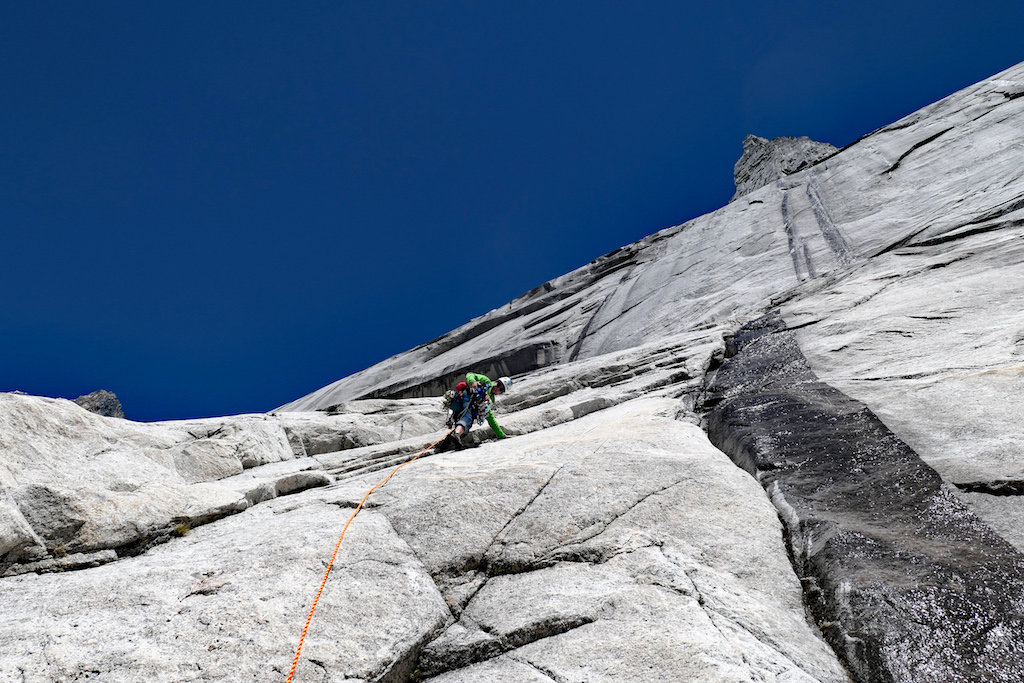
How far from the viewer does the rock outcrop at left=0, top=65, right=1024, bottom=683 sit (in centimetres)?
477

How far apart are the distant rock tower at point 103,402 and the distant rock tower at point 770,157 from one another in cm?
4519

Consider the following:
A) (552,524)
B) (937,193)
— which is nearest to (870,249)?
(937,193)

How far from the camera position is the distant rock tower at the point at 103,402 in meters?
41.5

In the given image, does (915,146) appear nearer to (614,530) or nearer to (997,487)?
(997,487)

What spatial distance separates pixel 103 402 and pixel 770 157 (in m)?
51.6

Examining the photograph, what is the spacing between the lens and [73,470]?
9531 millimetres

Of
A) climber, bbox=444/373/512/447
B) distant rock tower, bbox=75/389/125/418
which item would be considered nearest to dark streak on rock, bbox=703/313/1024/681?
climber, bbox=444/373/512/447

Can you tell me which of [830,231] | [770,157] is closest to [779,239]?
[830,231]

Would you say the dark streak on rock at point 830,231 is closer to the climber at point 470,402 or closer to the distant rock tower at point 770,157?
the climber at point 470,402

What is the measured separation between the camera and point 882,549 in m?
5.62

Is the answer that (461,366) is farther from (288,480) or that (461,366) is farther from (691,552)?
(691,552)

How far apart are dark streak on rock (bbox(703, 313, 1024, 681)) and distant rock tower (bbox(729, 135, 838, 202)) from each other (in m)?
37.0

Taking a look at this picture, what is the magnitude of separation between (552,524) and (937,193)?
19895 mm

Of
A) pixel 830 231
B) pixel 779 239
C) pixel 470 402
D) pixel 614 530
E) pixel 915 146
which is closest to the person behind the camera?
→ pixel 614 530
